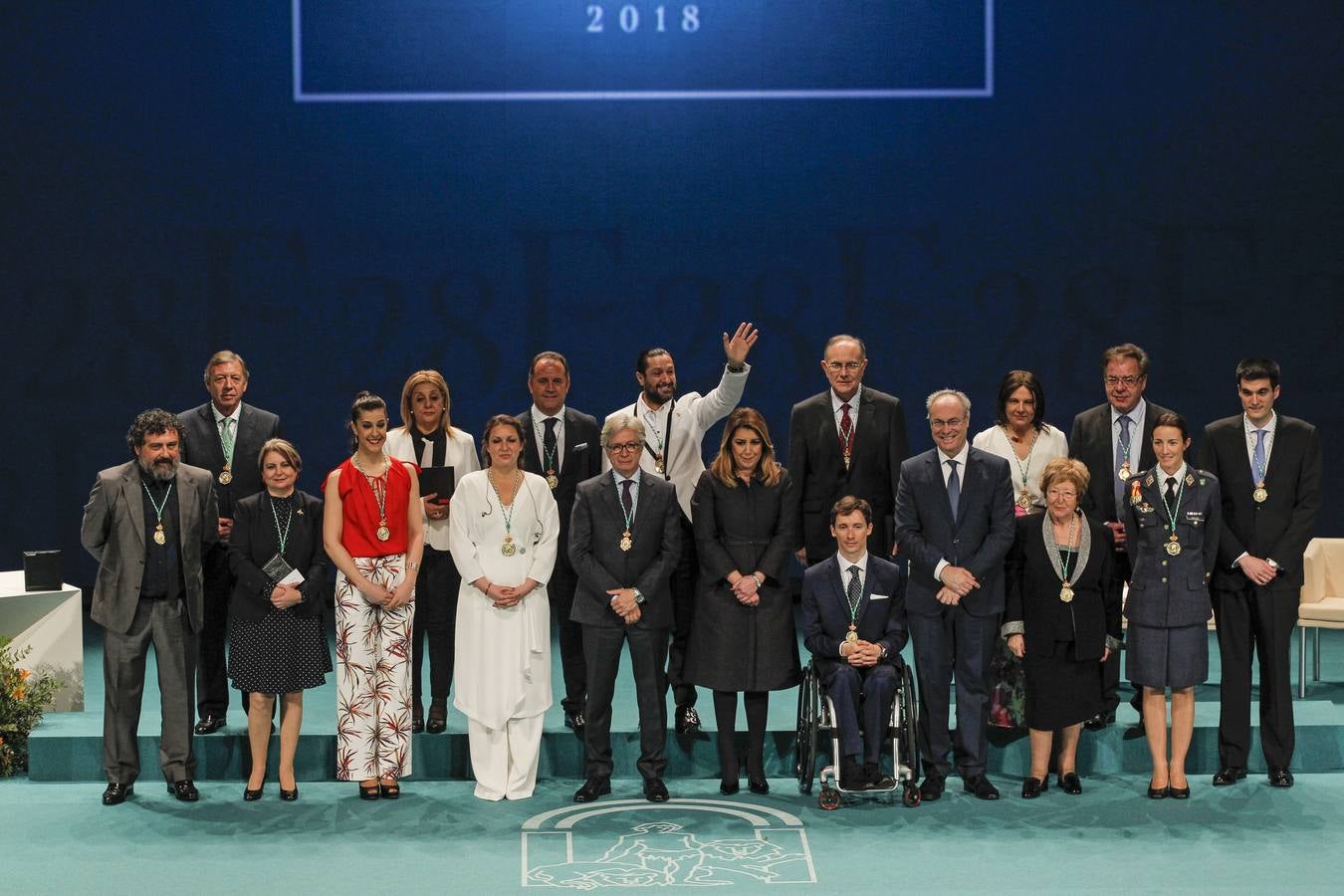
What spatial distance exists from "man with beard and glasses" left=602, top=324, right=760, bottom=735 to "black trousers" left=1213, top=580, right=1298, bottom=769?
1.99m

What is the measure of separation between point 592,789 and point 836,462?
1.54 metres

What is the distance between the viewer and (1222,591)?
5.98m

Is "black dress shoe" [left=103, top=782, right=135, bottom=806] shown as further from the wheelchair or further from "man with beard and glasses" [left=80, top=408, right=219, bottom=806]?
the wheelchair

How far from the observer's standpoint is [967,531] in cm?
573

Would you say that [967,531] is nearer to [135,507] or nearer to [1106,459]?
→ [1106,459]

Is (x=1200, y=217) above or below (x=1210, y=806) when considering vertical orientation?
above

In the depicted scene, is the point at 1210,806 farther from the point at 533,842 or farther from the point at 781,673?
the point at 533,842

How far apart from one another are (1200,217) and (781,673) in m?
4.58

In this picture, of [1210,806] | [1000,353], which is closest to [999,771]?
[1210,806]

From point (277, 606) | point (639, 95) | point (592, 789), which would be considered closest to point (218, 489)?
point (277, 606)

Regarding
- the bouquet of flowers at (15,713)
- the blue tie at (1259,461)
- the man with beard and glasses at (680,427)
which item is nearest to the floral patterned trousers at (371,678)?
the man with beard and glasses at (680,427)

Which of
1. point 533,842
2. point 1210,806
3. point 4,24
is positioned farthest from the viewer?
point 4,24

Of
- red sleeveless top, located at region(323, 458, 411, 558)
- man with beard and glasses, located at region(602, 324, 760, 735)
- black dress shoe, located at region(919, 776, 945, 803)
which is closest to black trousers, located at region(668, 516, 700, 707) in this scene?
man with beard and glasses, located at region(602, 324, 760, 735)

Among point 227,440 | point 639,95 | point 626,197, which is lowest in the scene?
point 227,440
